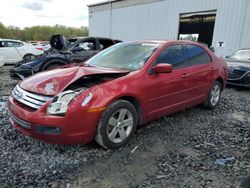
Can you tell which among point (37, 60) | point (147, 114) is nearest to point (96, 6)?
point (37, 60)

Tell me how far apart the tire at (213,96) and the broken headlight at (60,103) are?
3209 mm

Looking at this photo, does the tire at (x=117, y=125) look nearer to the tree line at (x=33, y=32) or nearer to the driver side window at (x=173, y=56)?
the driver side window at (x=173, y=56)

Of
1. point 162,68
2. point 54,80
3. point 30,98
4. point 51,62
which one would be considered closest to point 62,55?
point 51,62

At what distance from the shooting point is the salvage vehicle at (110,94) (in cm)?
274

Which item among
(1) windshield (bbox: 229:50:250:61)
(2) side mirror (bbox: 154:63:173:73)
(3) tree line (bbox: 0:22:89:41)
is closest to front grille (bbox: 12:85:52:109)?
(2) side mirror (bbox: 154:63:173:73)

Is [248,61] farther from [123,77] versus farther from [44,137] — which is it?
[44,137]

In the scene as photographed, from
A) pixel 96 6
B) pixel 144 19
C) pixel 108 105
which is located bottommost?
pixel 108 105

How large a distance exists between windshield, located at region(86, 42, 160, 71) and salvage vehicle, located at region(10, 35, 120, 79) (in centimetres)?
247

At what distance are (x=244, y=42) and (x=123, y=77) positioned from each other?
10.3 m

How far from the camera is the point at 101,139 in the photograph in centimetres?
299

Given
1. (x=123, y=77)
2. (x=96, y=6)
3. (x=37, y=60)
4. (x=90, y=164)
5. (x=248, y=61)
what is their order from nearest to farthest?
(x=90, y=164), (x=123, y=77), (x=37, y=60), (x=248, y=61), (x=96, y=6)

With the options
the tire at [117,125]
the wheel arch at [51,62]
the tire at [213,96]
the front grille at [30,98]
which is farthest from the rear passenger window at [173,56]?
the wheel arch at [51,62]

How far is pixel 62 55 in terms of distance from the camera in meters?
7.35

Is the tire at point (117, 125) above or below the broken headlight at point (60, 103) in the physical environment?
below
